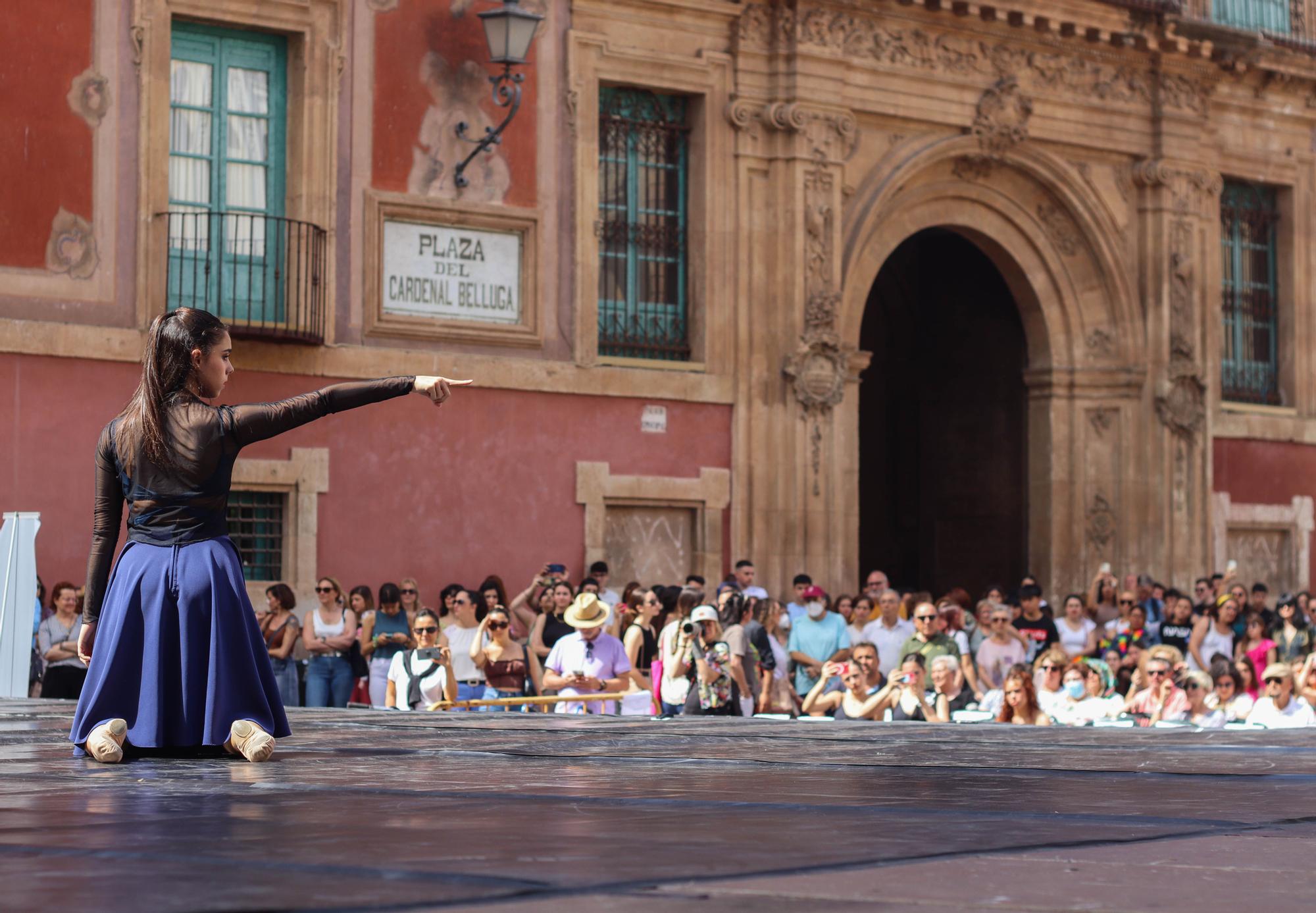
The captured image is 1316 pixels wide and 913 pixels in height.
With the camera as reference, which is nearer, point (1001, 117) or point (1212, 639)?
point (1212, 639)

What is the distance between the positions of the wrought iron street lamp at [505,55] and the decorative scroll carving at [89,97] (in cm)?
311

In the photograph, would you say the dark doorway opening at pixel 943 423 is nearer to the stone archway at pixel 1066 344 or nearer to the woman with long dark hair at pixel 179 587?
the stone archway at pixel 1066 344

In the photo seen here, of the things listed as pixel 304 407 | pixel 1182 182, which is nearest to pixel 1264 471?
pixel 1182 182

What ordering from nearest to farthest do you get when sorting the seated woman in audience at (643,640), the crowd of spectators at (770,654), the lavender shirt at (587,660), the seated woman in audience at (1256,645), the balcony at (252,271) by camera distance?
1. the crowd of spectators at (770,654)
2. the lavender shirt at (587,660)
3. the seated woman in audience at (643,640)
4. the seated woman in audience at (1256,645)
5. the balcony at (252,271)

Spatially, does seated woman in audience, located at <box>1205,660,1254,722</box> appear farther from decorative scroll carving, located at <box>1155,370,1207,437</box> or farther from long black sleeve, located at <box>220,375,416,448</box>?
decorative scroll carving, located at <box>1155,370,1207,437</box>

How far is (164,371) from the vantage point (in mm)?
7484

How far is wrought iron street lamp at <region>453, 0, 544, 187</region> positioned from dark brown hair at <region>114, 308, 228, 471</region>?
40.2 ft

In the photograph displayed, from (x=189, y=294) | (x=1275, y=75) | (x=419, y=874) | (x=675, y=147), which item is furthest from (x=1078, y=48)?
(x=419, y=874)

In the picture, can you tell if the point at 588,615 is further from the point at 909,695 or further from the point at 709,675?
the point at 909,695

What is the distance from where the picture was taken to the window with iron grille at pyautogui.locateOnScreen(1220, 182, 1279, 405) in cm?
2581

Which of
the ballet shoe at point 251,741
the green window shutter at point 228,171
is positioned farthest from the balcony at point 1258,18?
the ballet shoe at point 251,741

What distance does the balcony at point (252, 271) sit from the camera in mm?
18484

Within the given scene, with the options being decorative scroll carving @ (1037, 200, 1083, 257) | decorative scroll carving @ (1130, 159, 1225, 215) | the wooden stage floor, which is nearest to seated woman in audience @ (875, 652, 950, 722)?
the wooden stage floor

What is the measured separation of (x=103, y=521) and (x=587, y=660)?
629 cm
